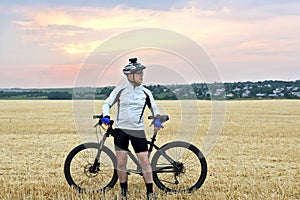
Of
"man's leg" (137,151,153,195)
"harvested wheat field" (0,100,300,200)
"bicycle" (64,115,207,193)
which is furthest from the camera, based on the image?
"harvested wheat field" (0,100,300,200)

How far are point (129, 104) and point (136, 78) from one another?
39 cm

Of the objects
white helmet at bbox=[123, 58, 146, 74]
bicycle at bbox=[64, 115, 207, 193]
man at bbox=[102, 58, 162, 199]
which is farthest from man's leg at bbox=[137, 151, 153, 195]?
white helmet at bbox=[123, 58, 146, 74]

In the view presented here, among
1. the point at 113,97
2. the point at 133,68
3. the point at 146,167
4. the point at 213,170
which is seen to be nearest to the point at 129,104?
the point at 113,97

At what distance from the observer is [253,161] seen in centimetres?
1134

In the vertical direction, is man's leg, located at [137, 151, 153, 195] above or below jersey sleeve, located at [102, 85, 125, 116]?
below

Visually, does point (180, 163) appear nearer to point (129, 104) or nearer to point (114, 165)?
point (114, 165)

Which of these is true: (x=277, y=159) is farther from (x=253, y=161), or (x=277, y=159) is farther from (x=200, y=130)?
(x=200, y=130)

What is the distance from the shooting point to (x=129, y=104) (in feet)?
21.0

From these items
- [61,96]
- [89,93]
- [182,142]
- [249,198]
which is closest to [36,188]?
[89,93]

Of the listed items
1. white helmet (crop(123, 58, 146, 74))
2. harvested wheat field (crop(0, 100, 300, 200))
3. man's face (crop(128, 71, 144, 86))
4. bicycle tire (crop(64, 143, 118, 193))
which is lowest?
harvested wheat field (crop(0, 100, 300, 200))

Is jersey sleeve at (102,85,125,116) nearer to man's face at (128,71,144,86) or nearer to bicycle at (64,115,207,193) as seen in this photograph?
man's face at (128,71,144,86)

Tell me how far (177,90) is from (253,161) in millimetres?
5255

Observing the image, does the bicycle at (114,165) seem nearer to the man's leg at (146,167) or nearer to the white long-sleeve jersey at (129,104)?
the man's leg at (146,167)

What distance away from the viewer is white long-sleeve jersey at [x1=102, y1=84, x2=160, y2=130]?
6.38 meters
